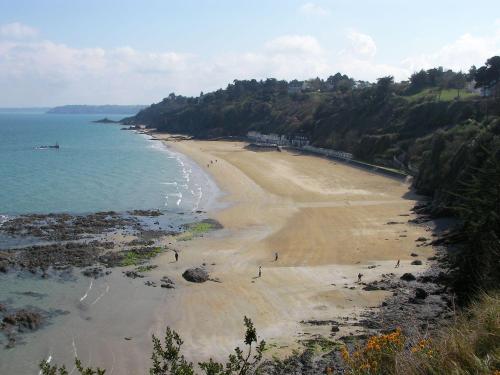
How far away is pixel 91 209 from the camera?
44656mm

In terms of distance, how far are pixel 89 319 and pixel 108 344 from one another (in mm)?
2866

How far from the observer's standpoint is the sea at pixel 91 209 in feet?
63.4

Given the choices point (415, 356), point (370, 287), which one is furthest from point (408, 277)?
point (415, 356)

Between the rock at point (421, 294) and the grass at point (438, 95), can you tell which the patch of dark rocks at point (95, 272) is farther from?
the grass at point (438, 95)

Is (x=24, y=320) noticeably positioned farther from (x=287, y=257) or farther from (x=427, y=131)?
(x=427, y=131)

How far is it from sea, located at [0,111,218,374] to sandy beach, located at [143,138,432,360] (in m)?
1.72

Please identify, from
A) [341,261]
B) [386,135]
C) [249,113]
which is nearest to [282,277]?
[341,261]

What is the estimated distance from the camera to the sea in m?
19.3

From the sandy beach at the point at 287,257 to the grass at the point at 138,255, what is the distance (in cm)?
103

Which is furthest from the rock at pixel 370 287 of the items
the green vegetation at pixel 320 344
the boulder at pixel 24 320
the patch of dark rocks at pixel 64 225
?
the patch of dark rocks at pixel 64 225

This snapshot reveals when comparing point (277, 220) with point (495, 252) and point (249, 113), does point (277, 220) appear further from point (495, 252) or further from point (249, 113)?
point (249, 113)

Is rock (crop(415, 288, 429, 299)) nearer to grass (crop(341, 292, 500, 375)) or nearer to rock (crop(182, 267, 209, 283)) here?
rock (crop(182, 267, 209, 283))

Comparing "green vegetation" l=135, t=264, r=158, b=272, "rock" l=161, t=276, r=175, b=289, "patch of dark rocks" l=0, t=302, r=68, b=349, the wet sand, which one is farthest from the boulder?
"green vegetation" l=135, t=264, r=158, b=272

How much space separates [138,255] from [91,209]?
1529cm
